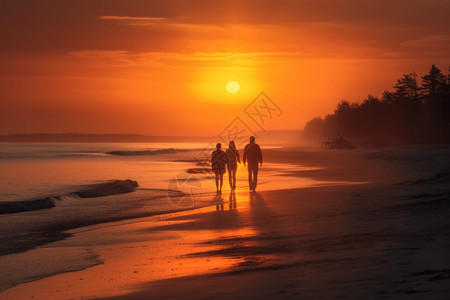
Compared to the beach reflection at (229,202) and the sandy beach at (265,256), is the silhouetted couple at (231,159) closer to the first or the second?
the beach reflection at (229,202)

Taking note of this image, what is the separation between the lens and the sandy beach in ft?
21.0

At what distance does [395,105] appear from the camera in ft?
339

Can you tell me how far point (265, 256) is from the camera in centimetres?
865

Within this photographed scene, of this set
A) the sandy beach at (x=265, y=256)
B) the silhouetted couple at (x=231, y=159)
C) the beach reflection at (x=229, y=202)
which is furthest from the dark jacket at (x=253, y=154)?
the sandy beach at (x=265, y=256)

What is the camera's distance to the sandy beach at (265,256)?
21.0ft

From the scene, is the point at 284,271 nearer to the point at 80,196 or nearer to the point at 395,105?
the point at 80,196

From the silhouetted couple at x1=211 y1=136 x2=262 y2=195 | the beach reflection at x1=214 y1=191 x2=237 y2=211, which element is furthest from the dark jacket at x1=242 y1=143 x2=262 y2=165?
the beach reflection at x1=214 y1=191 x2=237 y2=211

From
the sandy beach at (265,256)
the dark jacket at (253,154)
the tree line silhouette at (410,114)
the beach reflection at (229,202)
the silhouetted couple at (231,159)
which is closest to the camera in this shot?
the sandy beach at (265,256)

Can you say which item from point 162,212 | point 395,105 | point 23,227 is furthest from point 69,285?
point 395,105

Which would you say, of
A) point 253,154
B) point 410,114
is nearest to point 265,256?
point 253,154

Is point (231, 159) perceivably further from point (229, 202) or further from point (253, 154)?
point (229, 202)

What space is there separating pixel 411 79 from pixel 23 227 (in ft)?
346

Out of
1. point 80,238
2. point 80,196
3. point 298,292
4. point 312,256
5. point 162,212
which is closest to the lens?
point 298,292

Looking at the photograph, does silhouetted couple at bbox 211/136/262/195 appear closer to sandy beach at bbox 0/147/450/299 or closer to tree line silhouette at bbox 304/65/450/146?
sandy beach at bbox 0/147/450/299
